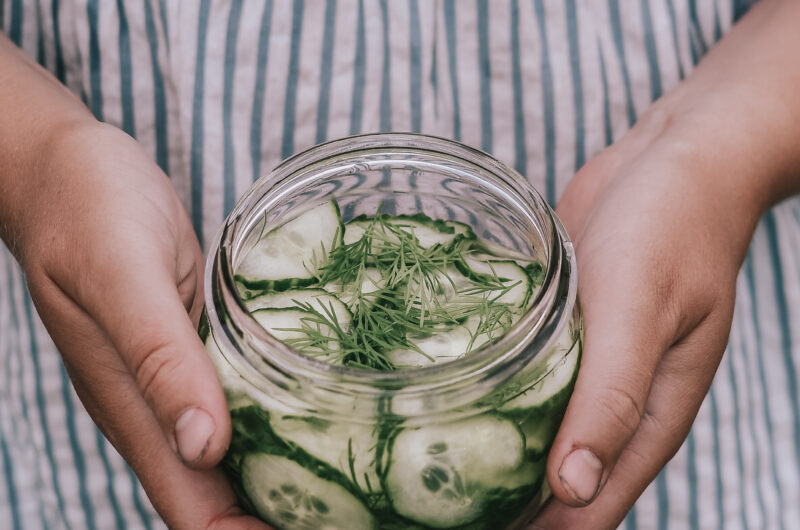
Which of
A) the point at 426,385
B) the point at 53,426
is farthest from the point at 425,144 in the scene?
the point at 53,426

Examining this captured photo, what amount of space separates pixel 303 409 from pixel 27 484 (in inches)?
31.9

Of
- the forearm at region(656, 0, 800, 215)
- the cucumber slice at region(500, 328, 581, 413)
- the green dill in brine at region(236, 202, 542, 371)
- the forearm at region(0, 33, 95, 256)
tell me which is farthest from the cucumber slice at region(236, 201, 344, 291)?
the forearm at region(656, 0, 800, 215)

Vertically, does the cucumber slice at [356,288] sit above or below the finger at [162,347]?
above

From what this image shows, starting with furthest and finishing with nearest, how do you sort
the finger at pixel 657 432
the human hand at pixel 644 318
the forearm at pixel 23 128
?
the forearm at pixel 23 128 → the finger at pixel 657 432 → the human hand at pixel 644 318

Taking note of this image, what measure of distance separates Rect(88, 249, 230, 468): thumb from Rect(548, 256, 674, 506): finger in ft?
0.93

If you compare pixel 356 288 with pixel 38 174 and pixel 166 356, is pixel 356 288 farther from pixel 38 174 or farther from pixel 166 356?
pixel 38 174

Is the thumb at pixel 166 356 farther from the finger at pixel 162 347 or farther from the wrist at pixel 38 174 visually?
the wrist at pixel 38 174

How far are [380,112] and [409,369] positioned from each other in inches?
25.3

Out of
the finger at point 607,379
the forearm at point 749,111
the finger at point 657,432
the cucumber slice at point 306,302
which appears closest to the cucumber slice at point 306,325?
the cucumber slice at point 306,302

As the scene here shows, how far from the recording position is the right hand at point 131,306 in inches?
26.0

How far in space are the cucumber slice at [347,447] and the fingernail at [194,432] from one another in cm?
8

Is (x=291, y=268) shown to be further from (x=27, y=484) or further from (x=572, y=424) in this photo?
(x=27, y=484)

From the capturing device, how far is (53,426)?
1212mm

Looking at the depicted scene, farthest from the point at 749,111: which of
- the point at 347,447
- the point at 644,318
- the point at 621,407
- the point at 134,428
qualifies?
the point at 134,428
